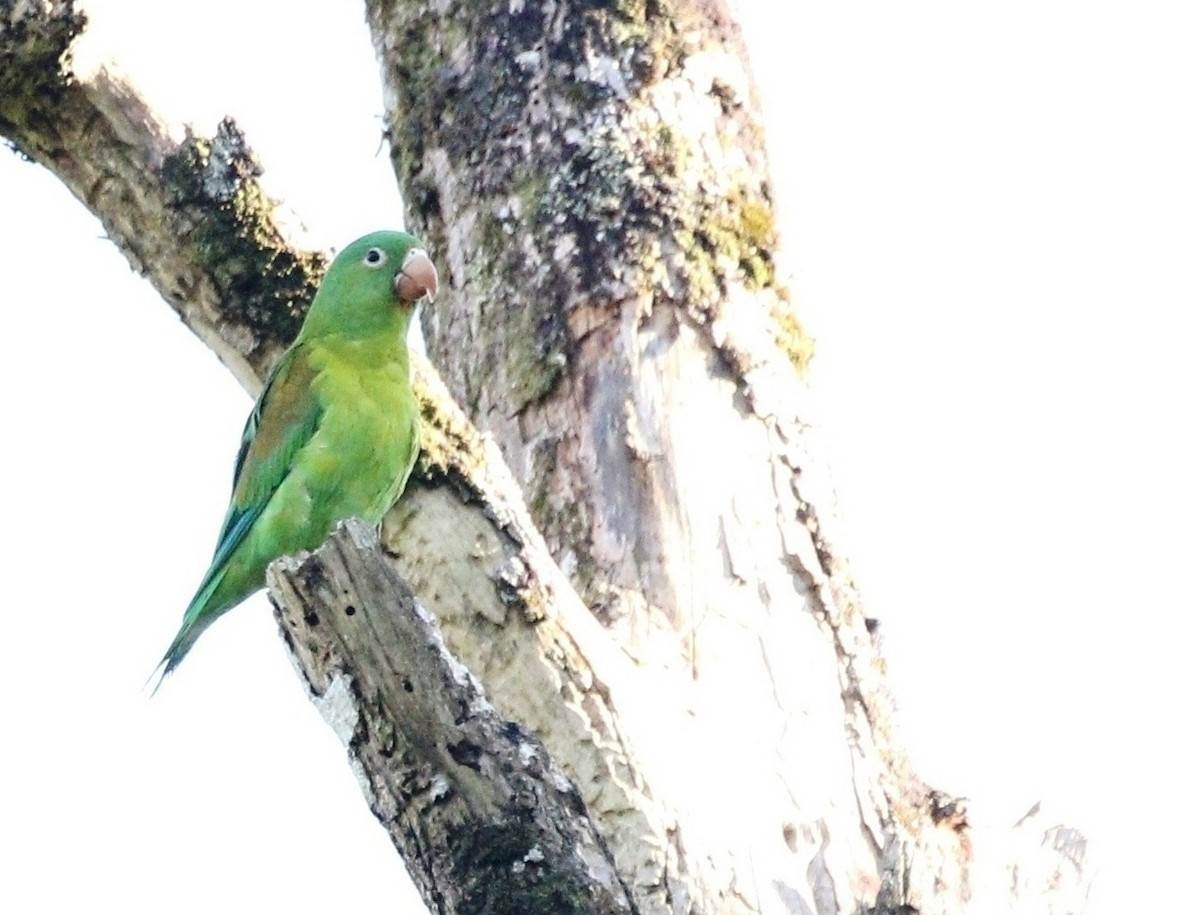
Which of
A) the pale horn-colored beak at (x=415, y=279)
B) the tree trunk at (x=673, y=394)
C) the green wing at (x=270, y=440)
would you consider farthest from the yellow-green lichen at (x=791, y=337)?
the green wing at (x=270, y=440)

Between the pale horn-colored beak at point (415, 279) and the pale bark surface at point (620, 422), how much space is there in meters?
0.16

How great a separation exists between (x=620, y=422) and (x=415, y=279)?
0.95m

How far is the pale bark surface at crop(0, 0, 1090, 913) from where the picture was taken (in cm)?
505

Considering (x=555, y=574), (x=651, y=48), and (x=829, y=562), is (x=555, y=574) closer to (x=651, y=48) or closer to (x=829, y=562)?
(x=829, y=562)

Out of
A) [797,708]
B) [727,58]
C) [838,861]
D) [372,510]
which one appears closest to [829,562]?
[797,708]

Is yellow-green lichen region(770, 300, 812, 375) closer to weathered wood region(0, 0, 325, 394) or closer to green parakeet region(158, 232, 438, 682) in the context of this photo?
green parakeet region(158, 232, 438, 682)

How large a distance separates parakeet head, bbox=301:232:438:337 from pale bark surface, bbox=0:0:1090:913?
18 centimetres

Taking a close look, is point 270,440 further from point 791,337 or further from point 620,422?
point 791,337

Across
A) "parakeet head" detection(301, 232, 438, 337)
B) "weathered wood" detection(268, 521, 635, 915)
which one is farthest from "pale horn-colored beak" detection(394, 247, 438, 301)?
"weathered wood" detection(268, 521, 635, 915)

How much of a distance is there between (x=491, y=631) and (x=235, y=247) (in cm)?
138

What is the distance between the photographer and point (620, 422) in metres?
5.75

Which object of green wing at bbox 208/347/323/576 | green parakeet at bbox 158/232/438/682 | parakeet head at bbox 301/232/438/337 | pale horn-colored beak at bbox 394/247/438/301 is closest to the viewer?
green parakeet at bbox 158/232/438/682

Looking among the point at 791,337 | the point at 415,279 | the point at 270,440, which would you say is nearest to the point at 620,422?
the point at 791,337

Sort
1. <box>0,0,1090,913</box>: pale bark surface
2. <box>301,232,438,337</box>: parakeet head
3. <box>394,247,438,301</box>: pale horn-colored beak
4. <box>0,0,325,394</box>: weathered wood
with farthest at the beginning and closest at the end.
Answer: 1. <box>394,247,438,301</box>: pale horn-colored beak
2. <box>301,232,438,337</box>: parakeet head
3. <box>0,0,325,394</box>: weathered wood
4. <box>0,0,1090,913</box>: pale bark surface
